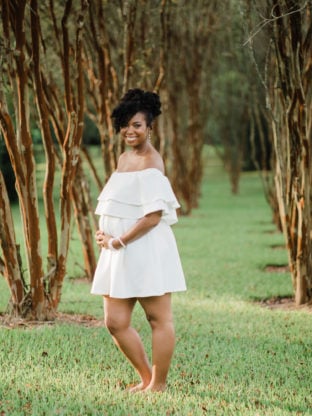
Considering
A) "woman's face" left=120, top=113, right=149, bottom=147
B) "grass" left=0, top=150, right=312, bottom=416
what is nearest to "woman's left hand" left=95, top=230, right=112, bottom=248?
"woman's face" left=120, top=113, right=149, bottom=147

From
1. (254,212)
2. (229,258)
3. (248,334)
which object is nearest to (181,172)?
(254,212)

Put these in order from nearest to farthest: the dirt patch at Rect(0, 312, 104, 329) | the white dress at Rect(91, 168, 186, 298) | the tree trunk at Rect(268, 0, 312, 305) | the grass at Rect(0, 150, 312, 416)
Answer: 1. the grass at Rect(0, 150, 312, 416)
2. the white dress at Rect(91, 168, 186, 298)
3. the dirt patch at Rect(0, 312, 104, 329)
4. the tree trunk at Rect(268, 0, 312, 305)

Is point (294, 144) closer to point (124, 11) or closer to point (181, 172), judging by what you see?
point (124, 11)

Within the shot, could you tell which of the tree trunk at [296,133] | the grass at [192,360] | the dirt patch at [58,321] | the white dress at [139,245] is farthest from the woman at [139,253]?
the tree trunk at [296,133]

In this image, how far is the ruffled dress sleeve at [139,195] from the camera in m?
4.34

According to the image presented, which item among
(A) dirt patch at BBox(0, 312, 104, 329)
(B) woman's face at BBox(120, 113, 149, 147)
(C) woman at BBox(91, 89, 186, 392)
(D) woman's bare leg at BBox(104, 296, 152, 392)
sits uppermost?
(B) woman's face at BBox(120, 113, 149, 147)

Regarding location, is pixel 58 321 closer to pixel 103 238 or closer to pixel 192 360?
pixel 192 360

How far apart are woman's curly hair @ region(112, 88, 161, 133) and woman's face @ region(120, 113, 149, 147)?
0.10ft

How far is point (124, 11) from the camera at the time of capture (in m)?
8.45

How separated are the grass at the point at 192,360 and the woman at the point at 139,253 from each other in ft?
1.03

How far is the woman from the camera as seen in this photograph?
4.31 m

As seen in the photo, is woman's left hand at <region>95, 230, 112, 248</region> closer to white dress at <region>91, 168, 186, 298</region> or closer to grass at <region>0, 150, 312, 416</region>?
white dress at <region>91, 168, 186, 298</region>

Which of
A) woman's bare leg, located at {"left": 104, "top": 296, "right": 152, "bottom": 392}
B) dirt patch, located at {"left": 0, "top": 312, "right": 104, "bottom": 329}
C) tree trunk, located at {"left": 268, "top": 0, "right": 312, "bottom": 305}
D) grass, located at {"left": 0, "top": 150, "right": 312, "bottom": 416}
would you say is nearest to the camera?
grass, located at {"left": 0, "top": 150, "right": 312, "bottom": 416}

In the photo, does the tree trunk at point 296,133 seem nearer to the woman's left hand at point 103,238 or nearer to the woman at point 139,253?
the woman at point 139,253
